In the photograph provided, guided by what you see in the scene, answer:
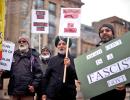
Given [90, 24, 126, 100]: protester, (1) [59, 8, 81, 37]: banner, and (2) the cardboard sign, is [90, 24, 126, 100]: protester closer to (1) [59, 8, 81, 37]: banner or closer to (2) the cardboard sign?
(1) [59, 8, 81, 37]: banner

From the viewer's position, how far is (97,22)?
106312 millimetres

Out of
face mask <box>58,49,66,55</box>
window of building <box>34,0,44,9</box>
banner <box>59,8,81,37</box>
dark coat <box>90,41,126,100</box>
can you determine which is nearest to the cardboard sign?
banner <box>59,8,81,37</box>

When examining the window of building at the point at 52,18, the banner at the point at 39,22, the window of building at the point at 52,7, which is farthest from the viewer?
the window of building at the point at 52,7

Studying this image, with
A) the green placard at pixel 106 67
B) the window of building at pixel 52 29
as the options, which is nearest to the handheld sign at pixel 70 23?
the green placard at pixel 106 67

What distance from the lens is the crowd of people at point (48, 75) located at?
21.6 feet

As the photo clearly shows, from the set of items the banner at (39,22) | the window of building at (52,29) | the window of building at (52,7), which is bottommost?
the window of building at (52,29)

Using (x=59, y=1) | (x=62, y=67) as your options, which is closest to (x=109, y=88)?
(x=62, y=67)

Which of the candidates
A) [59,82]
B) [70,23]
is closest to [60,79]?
[59,82]

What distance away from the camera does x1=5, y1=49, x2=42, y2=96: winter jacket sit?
328 inches

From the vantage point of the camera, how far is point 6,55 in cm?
848

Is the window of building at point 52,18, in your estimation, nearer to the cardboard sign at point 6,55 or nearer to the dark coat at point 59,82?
the cardboard sign at point 6,55

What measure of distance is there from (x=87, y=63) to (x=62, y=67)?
43.2 inches

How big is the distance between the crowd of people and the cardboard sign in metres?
0.13

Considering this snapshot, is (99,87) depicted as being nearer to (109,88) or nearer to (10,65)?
(109,88)
